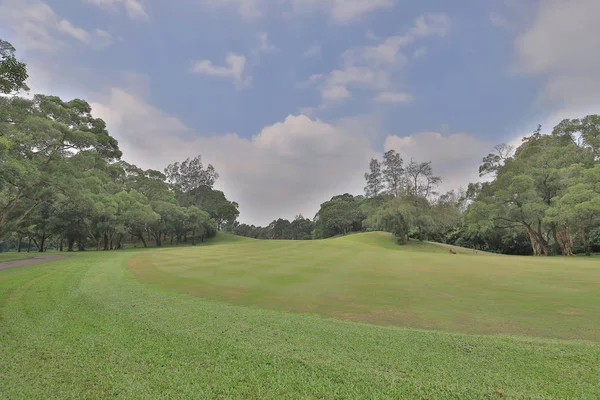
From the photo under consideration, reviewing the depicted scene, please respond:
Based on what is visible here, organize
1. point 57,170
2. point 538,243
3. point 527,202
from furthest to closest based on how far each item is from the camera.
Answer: point 538,243
point 527,202
point 57,170

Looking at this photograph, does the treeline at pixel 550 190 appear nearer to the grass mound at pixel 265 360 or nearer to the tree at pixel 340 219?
the grass mound at pixel 265 360

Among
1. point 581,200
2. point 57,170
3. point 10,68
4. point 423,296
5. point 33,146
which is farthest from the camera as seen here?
point 581,200

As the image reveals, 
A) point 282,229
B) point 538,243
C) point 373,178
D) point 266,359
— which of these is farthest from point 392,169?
point 266,359

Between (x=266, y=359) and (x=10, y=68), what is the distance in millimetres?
16140

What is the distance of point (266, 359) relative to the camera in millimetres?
3881

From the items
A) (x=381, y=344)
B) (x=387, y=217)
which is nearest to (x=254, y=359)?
(x=381, y=344)

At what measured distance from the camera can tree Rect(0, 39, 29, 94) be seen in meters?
11.4

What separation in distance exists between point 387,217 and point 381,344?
38.6m

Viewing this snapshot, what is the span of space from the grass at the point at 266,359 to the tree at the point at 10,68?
11490mm

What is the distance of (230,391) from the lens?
10.4 feet

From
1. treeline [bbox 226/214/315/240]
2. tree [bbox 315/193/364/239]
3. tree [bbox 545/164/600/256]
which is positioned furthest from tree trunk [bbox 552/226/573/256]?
treeline [bbox 226/214/315/240]

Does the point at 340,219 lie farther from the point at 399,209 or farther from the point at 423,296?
the point at 423,296

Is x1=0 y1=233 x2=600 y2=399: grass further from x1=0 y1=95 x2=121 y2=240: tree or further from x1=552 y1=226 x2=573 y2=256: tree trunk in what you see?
x1=552 y1=226 x2=573 y2=256: tree trunk

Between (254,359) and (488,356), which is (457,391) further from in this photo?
(254,359)
